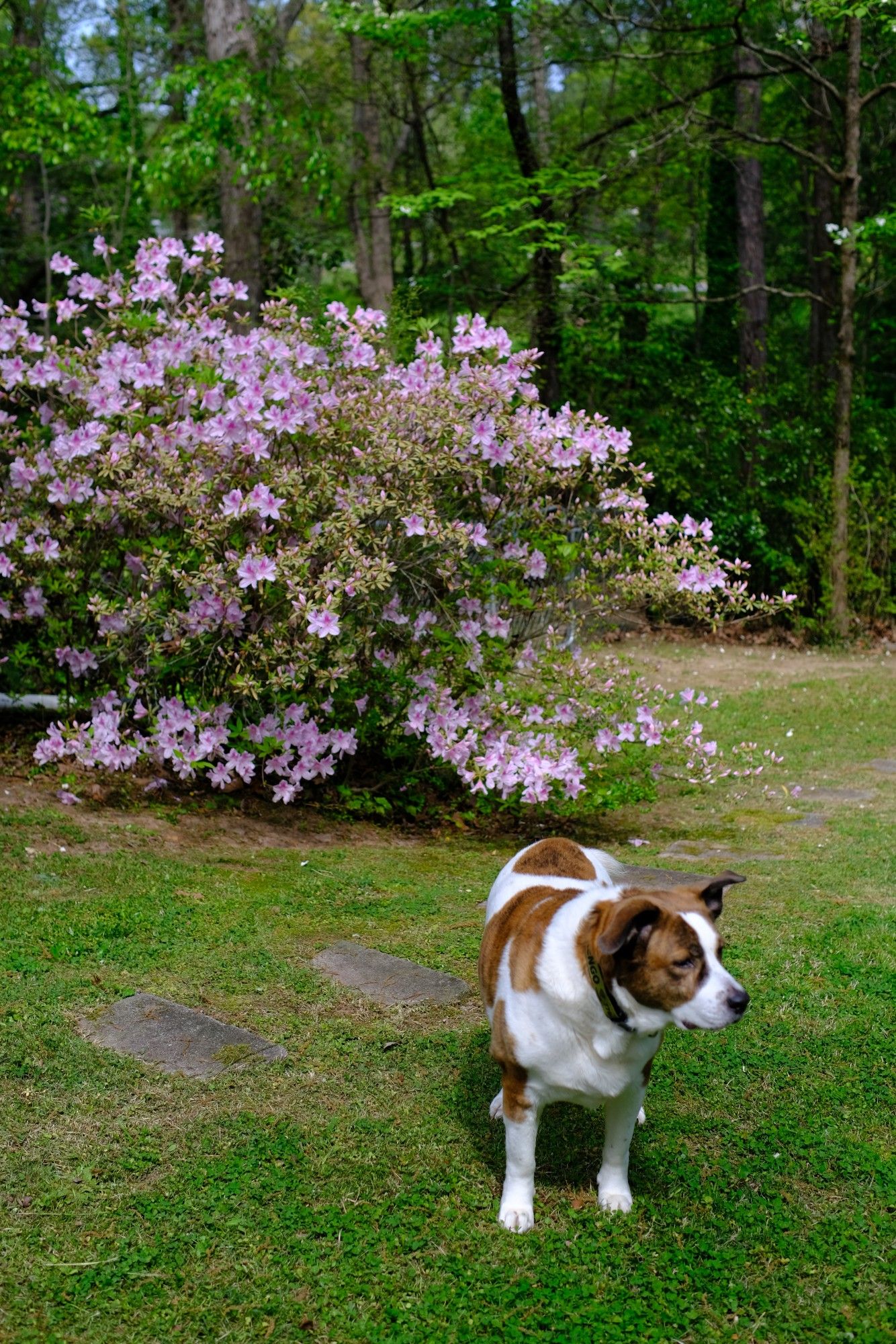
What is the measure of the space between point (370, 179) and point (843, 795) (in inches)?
556

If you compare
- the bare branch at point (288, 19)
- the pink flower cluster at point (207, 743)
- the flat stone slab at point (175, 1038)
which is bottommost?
the flat stone slab at point (175, 1038)

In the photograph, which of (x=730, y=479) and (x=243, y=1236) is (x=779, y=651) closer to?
(x=730, y=479)

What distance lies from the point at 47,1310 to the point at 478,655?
168 inches

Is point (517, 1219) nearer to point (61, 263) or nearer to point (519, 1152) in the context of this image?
point (519, 1152)

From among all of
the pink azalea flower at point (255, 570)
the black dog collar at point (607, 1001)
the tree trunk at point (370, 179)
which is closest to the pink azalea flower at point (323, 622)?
the pink azalea flower at point (255, 570)

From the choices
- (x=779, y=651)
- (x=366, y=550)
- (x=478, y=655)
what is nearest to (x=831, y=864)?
(x=478, y=655)

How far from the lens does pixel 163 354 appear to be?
22.4ft

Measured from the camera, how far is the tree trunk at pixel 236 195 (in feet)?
40.9

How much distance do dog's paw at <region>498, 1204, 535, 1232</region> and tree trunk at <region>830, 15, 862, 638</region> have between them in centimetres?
1135

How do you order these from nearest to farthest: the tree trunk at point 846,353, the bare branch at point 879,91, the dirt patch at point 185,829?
the dirt patch at point 185,829 < the bare branch at point 879,91 < the tree trunk at point 846,353

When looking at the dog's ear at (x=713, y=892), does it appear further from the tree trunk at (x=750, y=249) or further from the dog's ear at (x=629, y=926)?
the tree trunk at (x=750, y=249)

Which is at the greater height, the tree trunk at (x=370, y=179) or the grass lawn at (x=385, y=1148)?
the tree trunk at (x=370, y=179)

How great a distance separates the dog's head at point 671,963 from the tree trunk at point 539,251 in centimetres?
1298

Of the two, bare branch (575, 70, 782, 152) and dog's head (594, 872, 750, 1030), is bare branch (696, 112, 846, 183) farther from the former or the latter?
dog's head (594, 872, 750, 1030)
